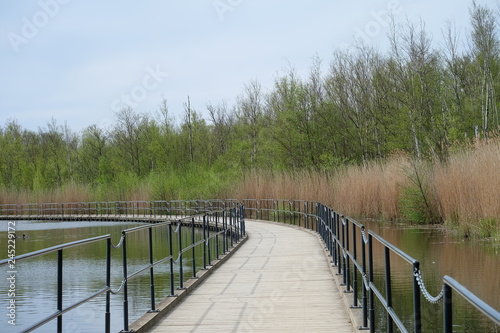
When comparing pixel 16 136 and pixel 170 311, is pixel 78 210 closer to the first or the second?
pixel 16 136

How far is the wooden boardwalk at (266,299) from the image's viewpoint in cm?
852

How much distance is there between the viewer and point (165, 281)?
54.9 ft

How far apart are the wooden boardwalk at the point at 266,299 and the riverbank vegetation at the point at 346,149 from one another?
6502 mm

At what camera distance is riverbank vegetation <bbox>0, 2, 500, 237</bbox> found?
83.2 ft

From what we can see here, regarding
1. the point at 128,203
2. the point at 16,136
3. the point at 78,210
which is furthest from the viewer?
the point at 16,136

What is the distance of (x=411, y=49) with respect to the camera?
35969mm

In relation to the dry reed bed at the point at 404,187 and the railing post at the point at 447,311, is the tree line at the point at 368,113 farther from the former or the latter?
the railing post at the point at 447,311

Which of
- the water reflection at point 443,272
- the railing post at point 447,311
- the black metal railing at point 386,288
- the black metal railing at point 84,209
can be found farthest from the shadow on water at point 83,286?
the black metal railing at point 84,209

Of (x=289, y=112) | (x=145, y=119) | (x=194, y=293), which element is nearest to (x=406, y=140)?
(x=289, y=112)

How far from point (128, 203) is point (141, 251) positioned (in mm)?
23116

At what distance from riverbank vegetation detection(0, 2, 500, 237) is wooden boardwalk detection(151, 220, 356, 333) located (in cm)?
650

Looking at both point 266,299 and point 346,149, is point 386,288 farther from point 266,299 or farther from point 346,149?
point 346,149

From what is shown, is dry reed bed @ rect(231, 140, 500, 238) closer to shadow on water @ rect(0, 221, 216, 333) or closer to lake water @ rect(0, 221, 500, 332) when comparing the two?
lake water @ rect(0, 221, 500, 332)

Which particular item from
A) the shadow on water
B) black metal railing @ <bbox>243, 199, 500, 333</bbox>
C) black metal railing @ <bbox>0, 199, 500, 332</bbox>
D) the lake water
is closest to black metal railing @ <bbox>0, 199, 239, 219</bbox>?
black metal railing @ <bbox>0, 199, 500, 332</bbox>
